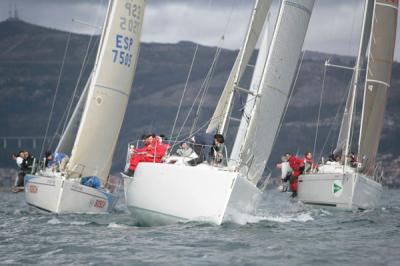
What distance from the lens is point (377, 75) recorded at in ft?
115

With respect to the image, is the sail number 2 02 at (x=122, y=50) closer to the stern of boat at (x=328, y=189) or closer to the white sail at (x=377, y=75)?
the stern of boat at (x=328, y=189)

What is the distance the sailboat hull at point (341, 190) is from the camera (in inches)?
1256

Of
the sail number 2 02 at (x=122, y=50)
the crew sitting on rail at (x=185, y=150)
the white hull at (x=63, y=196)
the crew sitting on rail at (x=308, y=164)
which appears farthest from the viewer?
the crew sitting on rail at (x=308, y=164)

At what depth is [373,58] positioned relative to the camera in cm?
3497

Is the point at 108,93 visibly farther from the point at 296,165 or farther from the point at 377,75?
the point at 377,75

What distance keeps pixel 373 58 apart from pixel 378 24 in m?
1.16

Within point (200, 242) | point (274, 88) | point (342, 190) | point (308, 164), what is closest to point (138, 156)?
point (274, 88)

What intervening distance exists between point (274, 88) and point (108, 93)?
Answer: 8265 millimetres

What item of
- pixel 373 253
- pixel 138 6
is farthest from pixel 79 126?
pixel 373 253

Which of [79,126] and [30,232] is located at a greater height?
[79,126]

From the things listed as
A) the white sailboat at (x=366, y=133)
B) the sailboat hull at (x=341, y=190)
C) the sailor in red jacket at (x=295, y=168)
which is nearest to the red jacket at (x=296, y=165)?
the sailor in red jacket at (x=295, y=168)

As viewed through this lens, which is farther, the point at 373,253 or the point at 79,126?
the point at 79,126

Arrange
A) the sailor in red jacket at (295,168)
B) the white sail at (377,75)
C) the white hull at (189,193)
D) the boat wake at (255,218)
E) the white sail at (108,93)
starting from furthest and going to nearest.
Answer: the sailor in red jacket at (295,168)
the white sail at (377,75)
the white sail at (108,93)
the boat wake at (255,218)
the white hull at (189,193)

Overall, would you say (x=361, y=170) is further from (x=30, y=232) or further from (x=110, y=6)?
(x=30, y=232)
